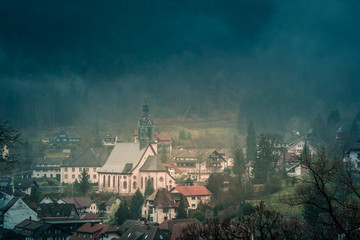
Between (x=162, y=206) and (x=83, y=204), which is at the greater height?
(x=83, y=204)

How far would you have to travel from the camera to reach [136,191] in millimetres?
91625

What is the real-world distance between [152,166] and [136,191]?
562 inches

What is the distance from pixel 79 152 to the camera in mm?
128125

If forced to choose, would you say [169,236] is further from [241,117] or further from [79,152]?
[241,117]

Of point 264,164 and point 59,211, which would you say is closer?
point 264,164

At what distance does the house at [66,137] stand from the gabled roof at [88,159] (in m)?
35.9

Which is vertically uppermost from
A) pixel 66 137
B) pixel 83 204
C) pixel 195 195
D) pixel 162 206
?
pixel 66 137

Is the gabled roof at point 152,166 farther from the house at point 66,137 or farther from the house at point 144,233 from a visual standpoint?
the house at point 66,137

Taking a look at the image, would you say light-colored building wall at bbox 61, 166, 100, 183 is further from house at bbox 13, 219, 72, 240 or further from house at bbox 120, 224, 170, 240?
house at bbox 120, 224, 170, 240

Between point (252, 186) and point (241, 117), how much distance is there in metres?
100.0

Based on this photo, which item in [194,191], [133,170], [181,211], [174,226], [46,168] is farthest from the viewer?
[46,168]

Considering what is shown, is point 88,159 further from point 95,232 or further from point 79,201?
point 95,232

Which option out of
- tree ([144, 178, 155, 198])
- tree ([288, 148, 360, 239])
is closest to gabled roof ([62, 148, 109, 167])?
tree ([144, 178, 155, 198])

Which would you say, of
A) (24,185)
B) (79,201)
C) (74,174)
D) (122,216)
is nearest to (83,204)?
(79,201)
